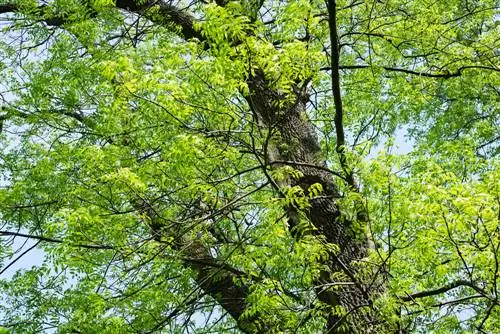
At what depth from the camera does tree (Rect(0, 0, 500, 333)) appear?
170 inches

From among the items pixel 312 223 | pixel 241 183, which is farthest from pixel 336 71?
pixel 241 183

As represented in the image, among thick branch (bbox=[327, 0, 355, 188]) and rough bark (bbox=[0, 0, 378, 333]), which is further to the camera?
rough bark (bbox=[0, 0, 378, 333])

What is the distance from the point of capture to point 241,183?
8227mm

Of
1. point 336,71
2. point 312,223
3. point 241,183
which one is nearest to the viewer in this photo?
point 336,71

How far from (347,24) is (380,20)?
41.9 inches

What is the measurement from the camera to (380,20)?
6.87 metres

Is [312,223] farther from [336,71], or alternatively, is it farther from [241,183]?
[241,183]

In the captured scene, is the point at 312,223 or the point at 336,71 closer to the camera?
the point at 336,71

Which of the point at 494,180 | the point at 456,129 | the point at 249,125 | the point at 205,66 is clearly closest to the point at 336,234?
the point at 249,125

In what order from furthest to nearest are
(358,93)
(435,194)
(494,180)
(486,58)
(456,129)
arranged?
(456,129) < (358,93) < (486,58) < (494,180) < (435,194)

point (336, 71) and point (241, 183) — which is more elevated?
point (241, 183)

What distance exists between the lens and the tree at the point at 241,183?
4.32 m

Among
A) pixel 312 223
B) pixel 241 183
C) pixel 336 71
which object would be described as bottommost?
pixel 312 223

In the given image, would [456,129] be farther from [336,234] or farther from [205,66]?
[205,66]
